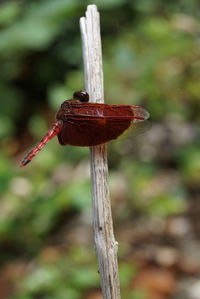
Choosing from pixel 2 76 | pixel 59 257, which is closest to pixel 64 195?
pixel 59 257

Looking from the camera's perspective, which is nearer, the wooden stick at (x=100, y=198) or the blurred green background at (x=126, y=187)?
the wooden stick at (x=100, y=198)

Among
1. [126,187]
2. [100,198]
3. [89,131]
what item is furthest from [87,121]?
[126,187]

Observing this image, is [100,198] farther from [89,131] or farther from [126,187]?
[126,187]

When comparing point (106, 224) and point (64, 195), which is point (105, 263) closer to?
point (106, 224)

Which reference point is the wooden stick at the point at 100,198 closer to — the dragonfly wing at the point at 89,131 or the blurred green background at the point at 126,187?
the dragonfly wing at the point at 89,131

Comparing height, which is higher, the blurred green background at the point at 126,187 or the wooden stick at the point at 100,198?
the blurred green background at the point at 126,187

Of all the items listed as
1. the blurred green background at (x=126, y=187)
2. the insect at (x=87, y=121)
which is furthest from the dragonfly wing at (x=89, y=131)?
the blurred green background at (x=126, y=187)

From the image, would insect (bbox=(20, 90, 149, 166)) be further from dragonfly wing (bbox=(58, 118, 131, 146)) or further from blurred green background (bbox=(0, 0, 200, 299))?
blurred green background (bbox=(0, 0, 200, 299))
